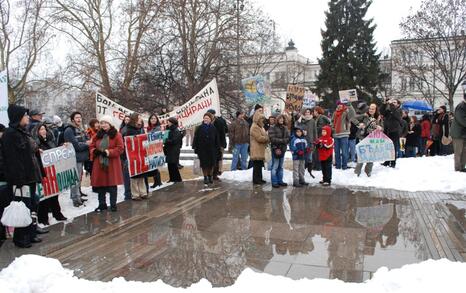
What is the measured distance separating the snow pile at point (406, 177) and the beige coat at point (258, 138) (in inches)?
45.3

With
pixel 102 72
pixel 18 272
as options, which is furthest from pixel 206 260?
pixel 102 72

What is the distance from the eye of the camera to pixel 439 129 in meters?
15.4

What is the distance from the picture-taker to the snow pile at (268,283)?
4.13 metres

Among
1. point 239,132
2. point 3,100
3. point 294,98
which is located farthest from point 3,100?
point 294,98

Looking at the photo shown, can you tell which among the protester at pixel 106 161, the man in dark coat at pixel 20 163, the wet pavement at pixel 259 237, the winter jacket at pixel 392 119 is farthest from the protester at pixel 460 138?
the man in dark coat at pixel 20 163

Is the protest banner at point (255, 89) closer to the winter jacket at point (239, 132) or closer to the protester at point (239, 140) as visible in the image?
the protester at point (239, 140)

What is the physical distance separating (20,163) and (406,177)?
847 cm

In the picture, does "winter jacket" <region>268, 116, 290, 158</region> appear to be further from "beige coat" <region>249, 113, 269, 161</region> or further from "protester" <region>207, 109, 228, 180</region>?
"protester" <region>207, 109, 228, 180</region>

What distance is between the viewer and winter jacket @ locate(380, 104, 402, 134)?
11.6m

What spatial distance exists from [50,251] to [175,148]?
17.3 ft

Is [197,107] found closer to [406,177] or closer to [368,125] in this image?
[368,125]

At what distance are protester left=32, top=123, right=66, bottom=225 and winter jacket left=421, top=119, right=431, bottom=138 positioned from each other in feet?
44.3

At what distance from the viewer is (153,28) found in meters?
23.6

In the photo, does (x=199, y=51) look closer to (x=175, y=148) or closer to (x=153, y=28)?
(x=153, y=28)
